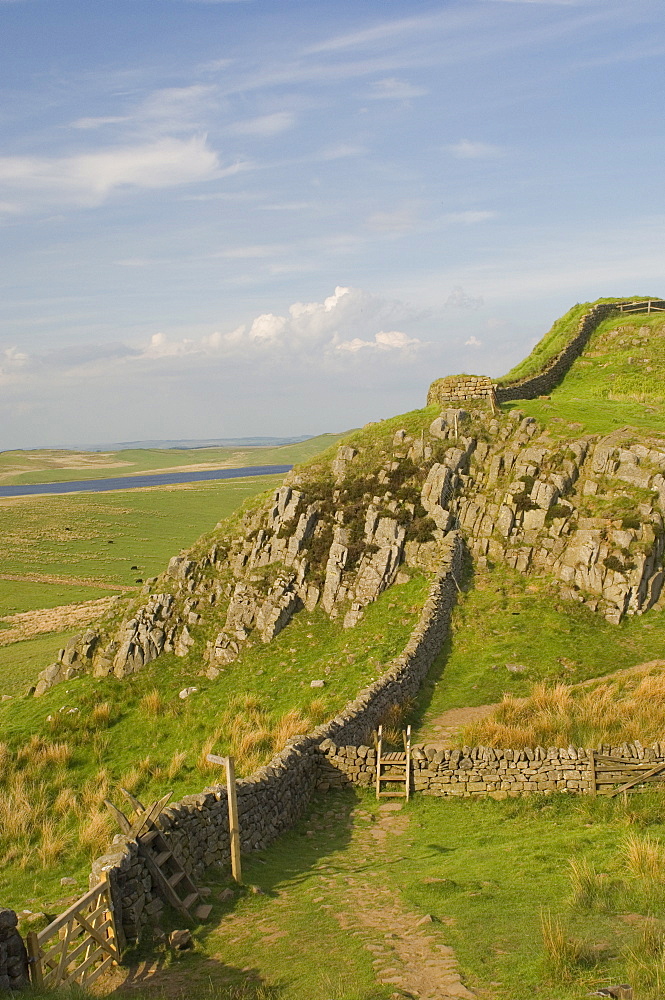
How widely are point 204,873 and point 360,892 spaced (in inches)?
114

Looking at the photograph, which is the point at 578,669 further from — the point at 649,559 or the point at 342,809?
the point at 342,809

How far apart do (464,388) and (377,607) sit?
39.7 ft

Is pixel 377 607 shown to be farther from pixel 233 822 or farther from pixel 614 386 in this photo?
pixel 614 386

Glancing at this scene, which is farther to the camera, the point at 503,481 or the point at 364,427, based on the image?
the point at 364,427

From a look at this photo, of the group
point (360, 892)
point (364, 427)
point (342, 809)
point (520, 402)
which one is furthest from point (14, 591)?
point (360, 892)

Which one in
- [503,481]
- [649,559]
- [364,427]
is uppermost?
[364,427]

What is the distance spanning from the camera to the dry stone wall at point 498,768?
15555 millimetres

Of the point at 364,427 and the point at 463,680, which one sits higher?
the point at 364,427

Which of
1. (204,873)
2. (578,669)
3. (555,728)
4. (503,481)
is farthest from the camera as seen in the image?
(503,481)

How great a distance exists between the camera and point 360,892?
11883mm

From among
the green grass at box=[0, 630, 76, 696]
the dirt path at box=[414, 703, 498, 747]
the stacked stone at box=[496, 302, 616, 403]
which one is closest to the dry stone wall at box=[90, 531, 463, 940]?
the dirt path at box=[414, 703, 498, 747]

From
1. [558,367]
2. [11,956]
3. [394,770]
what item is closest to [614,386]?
[558,367]

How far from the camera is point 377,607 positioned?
2642cm

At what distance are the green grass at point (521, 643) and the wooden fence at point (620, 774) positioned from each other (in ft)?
18.9
